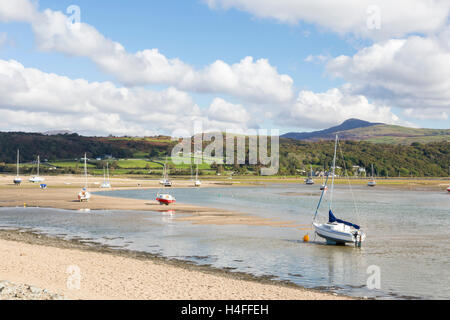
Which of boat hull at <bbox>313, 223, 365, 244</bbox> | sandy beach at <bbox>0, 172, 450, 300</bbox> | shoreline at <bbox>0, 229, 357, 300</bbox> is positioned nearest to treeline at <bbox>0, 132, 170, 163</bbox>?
sandy beach at <bbox>0, 172, 450, 300</bbox>

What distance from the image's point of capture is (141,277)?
2097cm

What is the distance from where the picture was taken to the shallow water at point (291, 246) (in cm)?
2279

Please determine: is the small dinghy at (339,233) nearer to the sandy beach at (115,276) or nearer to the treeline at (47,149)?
the sandy beach at (115,276)

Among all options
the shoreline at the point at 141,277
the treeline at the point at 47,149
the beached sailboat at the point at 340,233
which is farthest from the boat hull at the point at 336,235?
the treeline at the point at 47,149

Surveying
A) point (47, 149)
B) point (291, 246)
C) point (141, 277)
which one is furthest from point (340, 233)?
point (47, 149)

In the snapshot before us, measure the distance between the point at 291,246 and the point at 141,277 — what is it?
558 inches

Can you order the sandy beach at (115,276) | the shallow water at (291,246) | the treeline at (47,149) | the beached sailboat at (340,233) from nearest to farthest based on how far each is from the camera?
the sandy beach at (115,276) → the shallow water at (291,246) → the beached sailboat at (340,233) → the treeline at (47,149)

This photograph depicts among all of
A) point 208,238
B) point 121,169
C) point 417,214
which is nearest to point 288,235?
point 208,238

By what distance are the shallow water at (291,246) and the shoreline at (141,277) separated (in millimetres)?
1570

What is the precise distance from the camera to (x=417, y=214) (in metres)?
56.6

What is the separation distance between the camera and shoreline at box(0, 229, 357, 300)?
59.1ft

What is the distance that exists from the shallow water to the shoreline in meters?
1.57
